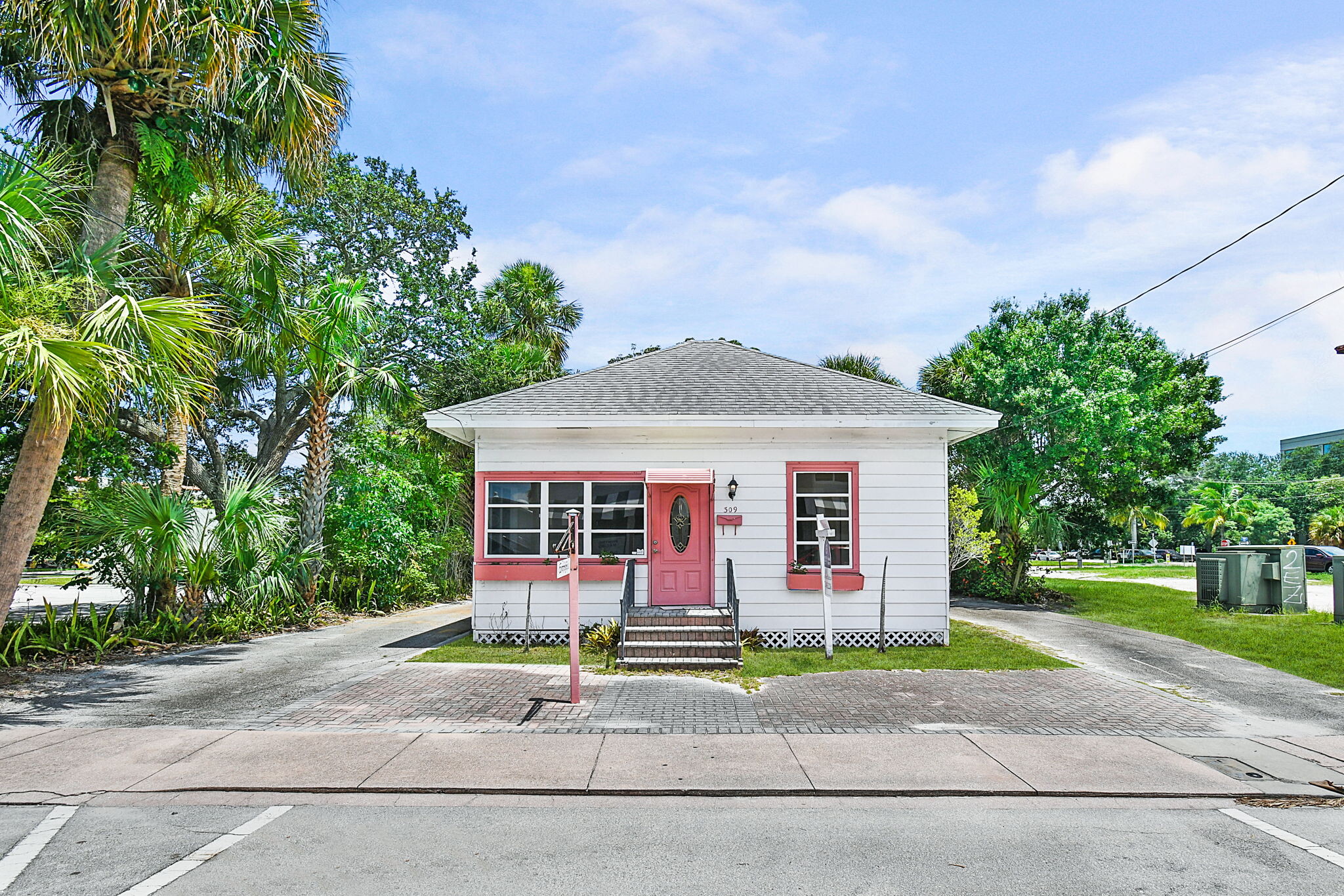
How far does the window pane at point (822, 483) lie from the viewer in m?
12.5

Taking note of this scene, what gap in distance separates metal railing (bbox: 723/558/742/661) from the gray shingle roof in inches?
96.0

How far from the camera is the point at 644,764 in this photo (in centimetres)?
638

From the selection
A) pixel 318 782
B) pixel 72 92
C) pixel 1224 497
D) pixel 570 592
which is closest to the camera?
pixel 318 782

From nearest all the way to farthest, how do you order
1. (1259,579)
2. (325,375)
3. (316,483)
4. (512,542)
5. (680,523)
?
(512,542) → (680,523) → (325,375) → (316,483) → (1259,579)

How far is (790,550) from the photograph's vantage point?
12.4 metres

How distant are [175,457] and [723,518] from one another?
871 centimetres

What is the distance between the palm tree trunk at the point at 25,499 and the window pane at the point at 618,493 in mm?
6860

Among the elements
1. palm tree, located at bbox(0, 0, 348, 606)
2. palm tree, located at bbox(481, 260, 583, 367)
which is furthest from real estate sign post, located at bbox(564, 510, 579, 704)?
palm tree, located at bbox(481, 260, 583, 367)

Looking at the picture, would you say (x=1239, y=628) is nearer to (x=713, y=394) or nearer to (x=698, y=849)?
(x=713, y=394)

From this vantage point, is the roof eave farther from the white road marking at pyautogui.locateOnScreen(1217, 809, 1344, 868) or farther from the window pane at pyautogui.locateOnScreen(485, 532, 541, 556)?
the white road marking at pyautogui.locateOnScreen(1217, 809, 1344, 868)

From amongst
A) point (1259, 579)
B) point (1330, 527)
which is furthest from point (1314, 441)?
point (1259, 579)

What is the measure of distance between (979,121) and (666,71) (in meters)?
5.24

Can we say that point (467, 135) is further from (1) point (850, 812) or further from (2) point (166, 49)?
(1) point (850, 812)

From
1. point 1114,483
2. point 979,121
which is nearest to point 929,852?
point 979,121
